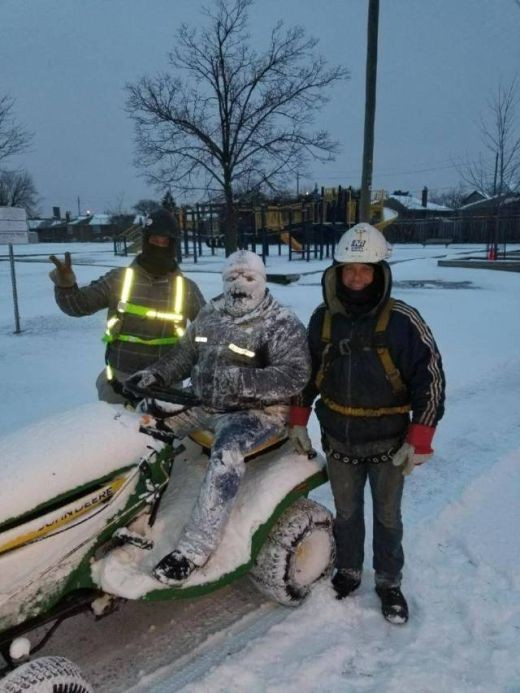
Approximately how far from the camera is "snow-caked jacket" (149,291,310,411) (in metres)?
2.87

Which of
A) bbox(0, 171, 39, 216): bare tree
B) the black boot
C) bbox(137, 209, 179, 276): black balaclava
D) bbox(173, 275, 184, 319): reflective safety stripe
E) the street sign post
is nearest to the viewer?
the black boot

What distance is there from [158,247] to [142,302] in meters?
0.36

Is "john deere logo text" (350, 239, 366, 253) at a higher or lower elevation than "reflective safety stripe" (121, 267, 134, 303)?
higher

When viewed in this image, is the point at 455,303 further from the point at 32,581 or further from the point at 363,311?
the point at 32,581

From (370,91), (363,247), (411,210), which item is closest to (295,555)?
(363,247)

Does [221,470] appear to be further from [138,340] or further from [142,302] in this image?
[142,302]

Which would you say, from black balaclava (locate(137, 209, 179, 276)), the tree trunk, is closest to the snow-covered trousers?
black balaclava (locate(137, 209, 179, 276))

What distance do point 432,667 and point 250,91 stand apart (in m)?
14.1

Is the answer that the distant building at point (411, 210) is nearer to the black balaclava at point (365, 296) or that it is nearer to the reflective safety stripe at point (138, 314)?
the reflective safety stripe at point (138, 314)

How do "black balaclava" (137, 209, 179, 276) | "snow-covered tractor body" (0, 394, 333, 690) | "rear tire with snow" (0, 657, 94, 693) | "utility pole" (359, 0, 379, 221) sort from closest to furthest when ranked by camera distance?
"rear tire with snow" (0, 657, 94, 693) < "snow-covered tractor body" (0, 394, 333, 690) < "black balaclava" (137, 209, 179, 276) < "utility pole" (359, 0, 379, 221)

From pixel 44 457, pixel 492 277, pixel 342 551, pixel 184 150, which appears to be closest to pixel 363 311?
pixel 342 551

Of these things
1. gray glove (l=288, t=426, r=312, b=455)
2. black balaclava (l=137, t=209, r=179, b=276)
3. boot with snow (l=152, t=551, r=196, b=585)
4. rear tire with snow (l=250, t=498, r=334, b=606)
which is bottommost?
rear tire with snow (l=250, t=498, r=334, b=606)

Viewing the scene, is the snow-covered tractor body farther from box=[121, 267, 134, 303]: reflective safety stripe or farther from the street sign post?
the street sign post

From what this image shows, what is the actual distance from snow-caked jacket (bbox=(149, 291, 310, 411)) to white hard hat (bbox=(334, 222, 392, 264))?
1.42 ft
